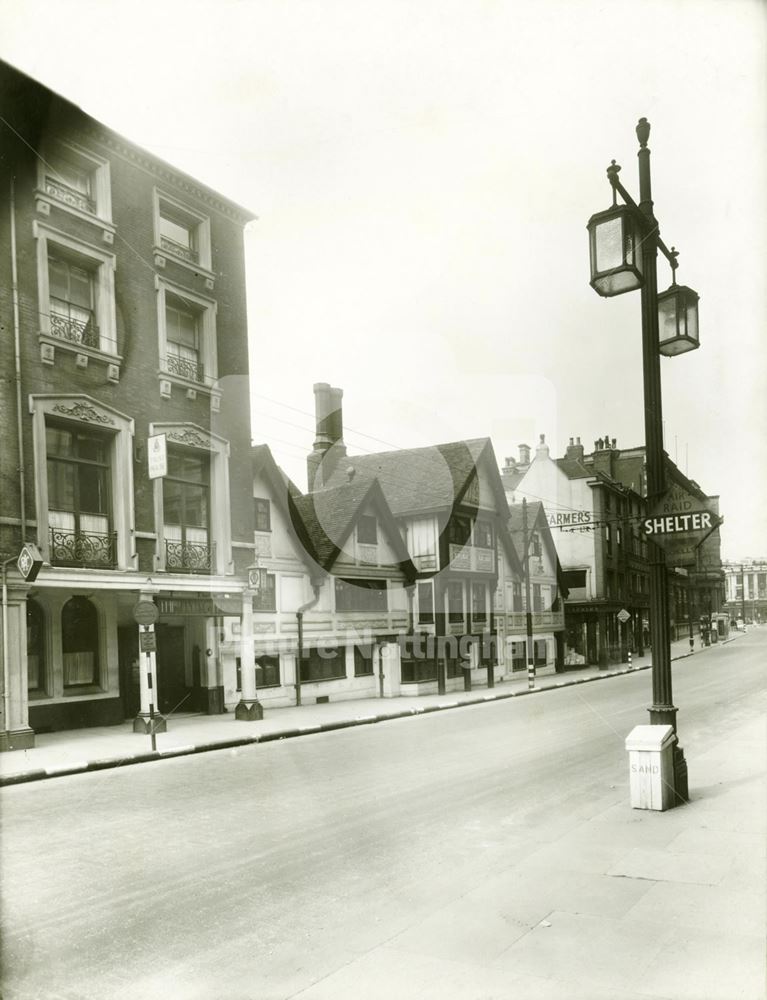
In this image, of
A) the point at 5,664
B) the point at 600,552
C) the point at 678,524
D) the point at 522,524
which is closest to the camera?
the point at 678,524

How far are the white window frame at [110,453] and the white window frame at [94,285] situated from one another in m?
1.06

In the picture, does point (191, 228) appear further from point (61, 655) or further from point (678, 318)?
point (678, 318)

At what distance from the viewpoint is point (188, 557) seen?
19031 millimetres

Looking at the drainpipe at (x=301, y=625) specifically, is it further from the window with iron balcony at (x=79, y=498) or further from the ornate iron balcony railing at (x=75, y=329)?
the ornate iron balcony railing at (x=75, y=329)

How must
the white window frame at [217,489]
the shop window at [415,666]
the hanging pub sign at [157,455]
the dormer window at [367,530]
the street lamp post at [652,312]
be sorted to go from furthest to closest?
the shop window at [415,666]
the dormer window at [367,530]
the white window frame at [217,489]
the hanging pub sign at [157,455]
the street lamp post at [652,312]

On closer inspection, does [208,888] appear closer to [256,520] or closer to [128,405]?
[128,405]

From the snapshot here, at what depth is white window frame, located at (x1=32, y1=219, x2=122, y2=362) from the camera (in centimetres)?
1554

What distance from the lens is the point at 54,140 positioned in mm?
15375

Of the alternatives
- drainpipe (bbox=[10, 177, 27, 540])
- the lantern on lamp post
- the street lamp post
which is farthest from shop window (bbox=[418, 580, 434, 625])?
the lantern on lamp post

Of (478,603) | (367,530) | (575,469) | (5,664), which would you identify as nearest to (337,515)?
(367,530)

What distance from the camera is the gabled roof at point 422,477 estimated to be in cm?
2591

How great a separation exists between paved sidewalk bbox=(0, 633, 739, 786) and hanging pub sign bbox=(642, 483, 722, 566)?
967 centimetres

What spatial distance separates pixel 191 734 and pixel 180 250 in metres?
10.8

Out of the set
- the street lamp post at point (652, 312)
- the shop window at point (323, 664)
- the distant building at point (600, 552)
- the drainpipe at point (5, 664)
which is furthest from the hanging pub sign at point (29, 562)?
the distant building at point (600, 552)
